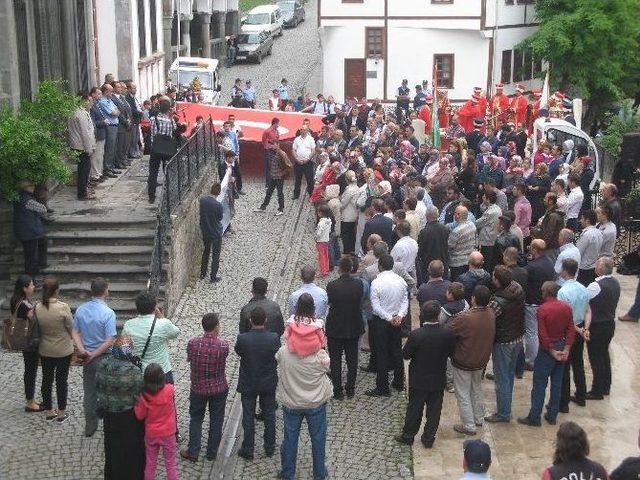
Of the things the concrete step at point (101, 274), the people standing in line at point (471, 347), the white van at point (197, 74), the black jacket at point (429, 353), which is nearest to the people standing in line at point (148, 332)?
the black jacket at point (429, 353)

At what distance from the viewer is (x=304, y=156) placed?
21969 millimetres

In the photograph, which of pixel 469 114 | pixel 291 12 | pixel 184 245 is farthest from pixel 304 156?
pixel 291 12

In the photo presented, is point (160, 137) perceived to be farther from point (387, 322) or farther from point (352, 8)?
point (352, 8)

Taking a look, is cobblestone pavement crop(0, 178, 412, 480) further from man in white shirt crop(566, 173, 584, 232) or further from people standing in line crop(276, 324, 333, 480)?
man in white shirt crop(566, 173, 584, 232)

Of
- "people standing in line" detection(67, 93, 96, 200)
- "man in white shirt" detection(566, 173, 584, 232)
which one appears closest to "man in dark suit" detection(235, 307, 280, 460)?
"people standing in line" detection(67, 93, 96, 200)

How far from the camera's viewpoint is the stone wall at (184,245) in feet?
51.4

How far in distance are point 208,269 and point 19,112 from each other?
4.17 meters

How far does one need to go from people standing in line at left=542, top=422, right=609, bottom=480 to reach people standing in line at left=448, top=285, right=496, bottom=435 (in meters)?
3.53

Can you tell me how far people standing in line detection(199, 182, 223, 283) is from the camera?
54.8ft

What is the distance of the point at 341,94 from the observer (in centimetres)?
4172

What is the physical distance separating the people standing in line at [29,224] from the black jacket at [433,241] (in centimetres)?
573

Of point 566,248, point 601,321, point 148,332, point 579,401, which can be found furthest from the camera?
point 566,248

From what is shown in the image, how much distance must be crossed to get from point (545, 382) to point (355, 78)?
31.1 m

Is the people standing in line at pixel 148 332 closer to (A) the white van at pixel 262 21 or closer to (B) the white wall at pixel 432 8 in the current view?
(B) the white wall at pixel 432 8
